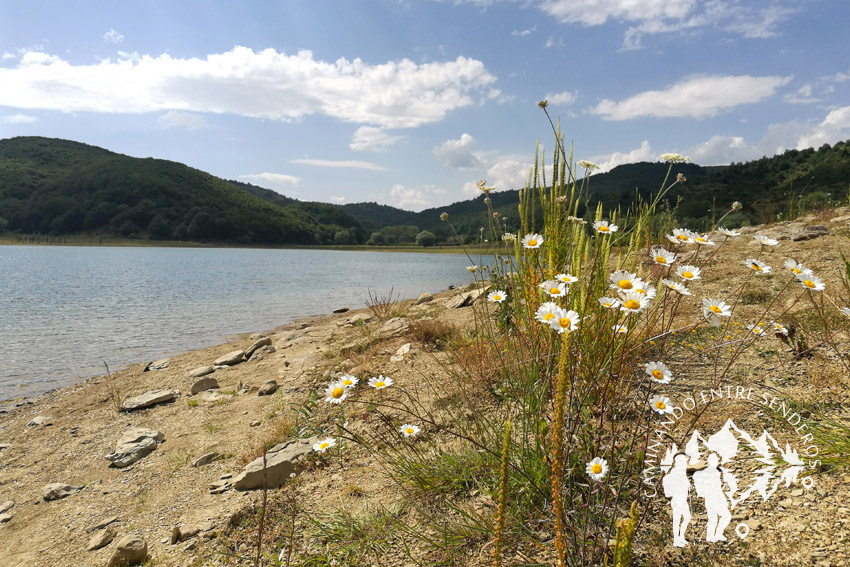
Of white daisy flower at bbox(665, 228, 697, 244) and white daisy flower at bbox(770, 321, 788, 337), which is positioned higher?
white daisy flower at bbox(665, 228, 697, 244)

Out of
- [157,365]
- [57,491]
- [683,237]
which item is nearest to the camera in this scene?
[683,237]

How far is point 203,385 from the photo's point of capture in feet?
22.1

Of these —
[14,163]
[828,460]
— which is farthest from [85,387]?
[14,163]

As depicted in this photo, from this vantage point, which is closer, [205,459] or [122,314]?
[205,459]

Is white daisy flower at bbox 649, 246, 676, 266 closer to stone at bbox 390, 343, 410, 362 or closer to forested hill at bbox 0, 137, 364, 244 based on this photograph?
stone at bbox 390, 343, 410, 362

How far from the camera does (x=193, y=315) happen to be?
1430cm

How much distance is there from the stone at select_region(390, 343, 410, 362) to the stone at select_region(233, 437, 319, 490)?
1.94 m

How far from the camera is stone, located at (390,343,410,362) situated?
17.2 feet

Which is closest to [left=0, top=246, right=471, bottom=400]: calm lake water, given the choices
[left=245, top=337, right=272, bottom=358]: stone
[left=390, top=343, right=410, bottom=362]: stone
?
[left=245, top=337, right=272, bottom=358]: stone

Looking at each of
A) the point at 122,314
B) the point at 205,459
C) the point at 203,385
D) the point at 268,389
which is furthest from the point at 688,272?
the point at 122,314

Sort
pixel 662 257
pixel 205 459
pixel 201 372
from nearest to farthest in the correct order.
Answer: pixel 662 257 → pixel 205 459 → pixel 201 372

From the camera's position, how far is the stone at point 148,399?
634cm

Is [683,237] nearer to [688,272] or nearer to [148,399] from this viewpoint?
[688,272]

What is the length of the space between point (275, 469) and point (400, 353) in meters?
2.55
